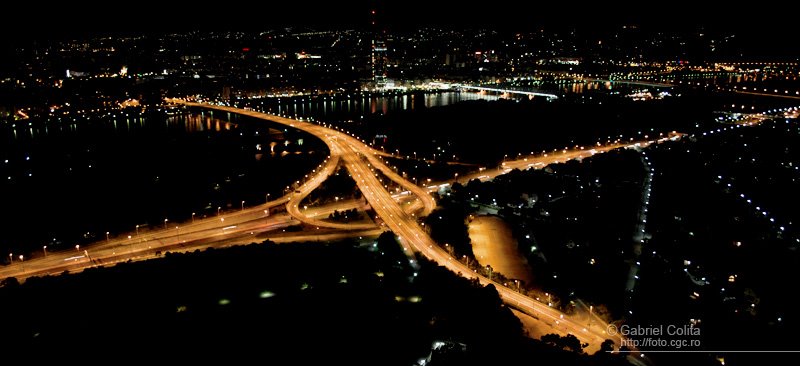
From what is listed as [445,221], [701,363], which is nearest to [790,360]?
[701,363]

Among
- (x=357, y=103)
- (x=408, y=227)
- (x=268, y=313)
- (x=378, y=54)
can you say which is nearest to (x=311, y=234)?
(x=408, y=227)

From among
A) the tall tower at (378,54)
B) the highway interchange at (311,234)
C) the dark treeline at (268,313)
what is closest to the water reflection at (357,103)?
the tall tower at (378,54)

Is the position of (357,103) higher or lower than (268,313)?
higher

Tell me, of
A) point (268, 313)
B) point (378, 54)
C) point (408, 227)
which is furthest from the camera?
point (378, 54)

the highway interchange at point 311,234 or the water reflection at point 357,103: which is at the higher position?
the water reflection at point 357,103

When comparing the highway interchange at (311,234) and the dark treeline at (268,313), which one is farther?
the highway interchange at (311,234)

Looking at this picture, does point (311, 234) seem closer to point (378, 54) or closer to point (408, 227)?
point (408, 227)

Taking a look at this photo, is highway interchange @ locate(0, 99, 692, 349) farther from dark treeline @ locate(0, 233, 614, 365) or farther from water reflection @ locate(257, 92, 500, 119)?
water reflection @ locate(257, 92, 500, 119)

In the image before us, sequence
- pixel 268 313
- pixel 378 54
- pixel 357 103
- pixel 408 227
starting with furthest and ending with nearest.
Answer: pixel 378 54 < pixel 357 103 < pixel 408 227 < pixel 268 313

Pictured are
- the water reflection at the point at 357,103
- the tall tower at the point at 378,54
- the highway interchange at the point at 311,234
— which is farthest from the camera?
the tall tower at the point at 378,54

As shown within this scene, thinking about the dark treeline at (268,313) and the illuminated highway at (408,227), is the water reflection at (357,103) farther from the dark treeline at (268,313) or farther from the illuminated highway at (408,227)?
the dark treeline at (268,313)
